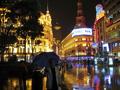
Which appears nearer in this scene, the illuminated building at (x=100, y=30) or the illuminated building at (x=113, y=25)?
the illuminated building at (x=113, y=25)

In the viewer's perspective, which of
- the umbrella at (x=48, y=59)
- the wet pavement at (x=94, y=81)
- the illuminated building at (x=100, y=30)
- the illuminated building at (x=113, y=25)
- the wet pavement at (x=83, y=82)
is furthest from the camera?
the illuminated building at (x=100, y=30)

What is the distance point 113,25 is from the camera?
12394cm

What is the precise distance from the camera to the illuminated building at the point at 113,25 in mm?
115938

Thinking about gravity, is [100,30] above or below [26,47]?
above

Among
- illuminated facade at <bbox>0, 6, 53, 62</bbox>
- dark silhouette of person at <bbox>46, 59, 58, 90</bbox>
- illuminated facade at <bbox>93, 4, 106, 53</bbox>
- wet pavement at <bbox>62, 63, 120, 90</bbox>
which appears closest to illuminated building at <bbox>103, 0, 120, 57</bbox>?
Answer: illuminated facade at <bbox>93, 4, 106, 53</bbox>

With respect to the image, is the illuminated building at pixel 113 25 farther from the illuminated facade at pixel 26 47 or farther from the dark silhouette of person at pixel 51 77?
the dark silhouette of person at pixel 51 77

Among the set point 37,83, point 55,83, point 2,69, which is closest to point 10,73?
point 2,69

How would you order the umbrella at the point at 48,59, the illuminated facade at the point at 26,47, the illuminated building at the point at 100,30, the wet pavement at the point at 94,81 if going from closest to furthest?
the umbrella at the point at 48,59
the wet pavement at the point at 94,81
the illuminated facade at the point at 26,47
the illuminated building at the point at 100,30

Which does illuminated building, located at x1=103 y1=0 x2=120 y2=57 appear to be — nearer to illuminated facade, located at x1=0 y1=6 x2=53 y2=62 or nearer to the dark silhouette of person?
illuminated facade, located at x1=0 y1=6 x2=53 y2=62

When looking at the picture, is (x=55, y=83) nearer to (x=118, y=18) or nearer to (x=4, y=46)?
(x=4, y=46)

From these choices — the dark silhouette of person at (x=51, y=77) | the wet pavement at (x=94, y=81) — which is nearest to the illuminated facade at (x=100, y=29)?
the wet pavement at (x=94, y=81)

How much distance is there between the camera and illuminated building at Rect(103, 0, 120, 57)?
116 metres

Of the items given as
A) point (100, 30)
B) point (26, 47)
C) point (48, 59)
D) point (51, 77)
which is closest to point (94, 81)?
point (51, 77)

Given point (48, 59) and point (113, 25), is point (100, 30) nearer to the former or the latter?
point (113, 25)
